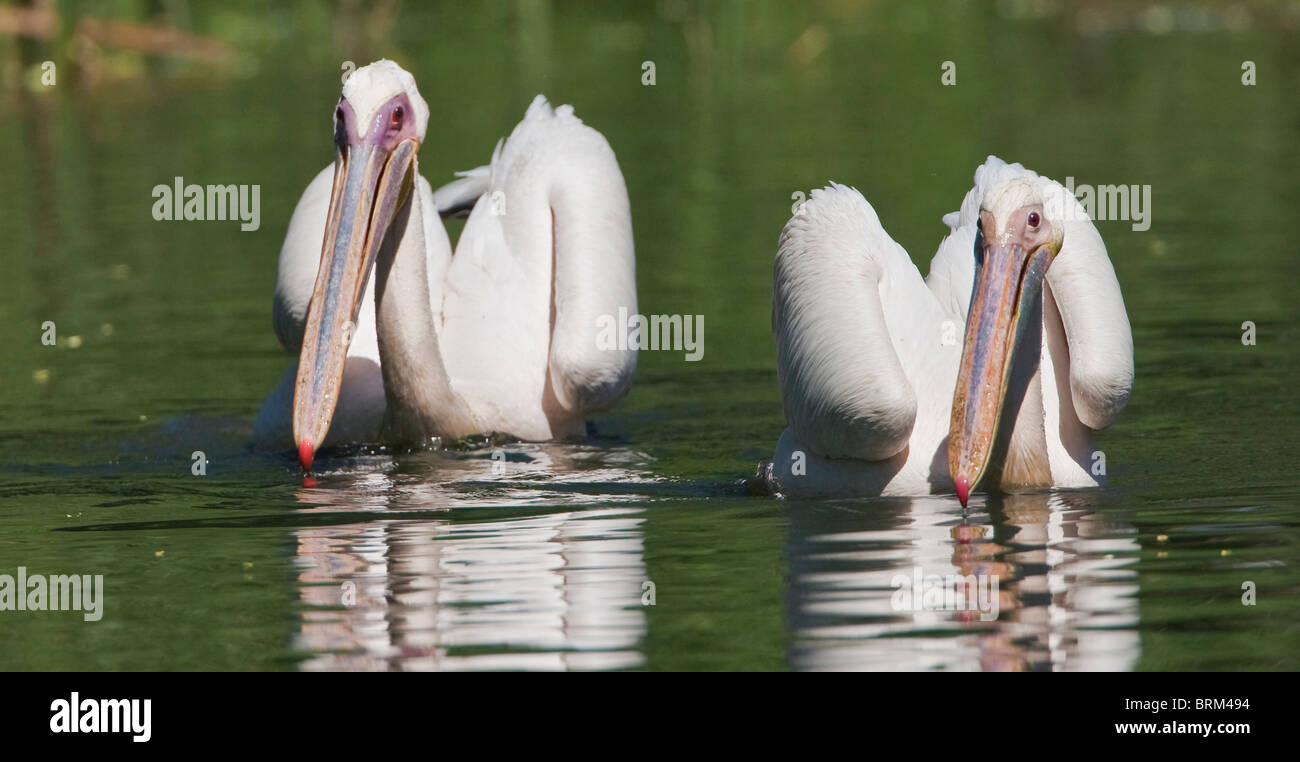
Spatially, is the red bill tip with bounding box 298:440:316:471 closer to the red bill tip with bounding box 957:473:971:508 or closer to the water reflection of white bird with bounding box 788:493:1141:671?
the water reflection of white bird with bounding box 788:493:1141:671

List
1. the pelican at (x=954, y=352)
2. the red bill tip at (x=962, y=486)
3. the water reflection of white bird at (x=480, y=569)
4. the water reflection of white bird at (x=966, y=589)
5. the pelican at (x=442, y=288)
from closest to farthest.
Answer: the water reflection of white bird at (x=966, y=589) < the water reflection of white bird at (x=480, y=569) < the red bill tip at (x=962, y=486) < the pelican at (x=954, y=352) < the pelican at (x=442, y=288)

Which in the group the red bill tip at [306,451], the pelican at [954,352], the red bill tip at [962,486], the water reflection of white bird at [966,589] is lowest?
the water reflection of white bird at [966,589]

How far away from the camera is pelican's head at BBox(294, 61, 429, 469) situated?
257 inches

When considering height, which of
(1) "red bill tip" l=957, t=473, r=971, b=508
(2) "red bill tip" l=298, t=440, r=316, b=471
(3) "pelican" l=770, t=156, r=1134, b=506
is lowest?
(1) "red bill tip" l=957, t=473, r=971, b=508

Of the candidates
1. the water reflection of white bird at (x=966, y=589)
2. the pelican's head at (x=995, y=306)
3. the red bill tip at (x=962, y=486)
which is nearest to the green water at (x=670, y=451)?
the water reflection of white bird at (x=966, y=589)

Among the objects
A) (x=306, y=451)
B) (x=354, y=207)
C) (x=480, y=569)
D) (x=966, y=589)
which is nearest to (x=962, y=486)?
(x=966, y=589)

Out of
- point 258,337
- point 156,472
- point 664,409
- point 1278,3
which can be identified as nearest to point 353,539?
point 156,472

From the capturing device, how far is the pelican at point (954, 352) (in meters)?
5.85

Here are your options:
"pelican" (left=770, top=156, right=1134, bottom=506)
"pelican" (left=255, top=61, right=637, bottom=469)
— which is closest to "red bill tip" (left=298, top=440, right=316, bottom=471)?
"pelican" (left=255, top=61, right=637, bottom=469)

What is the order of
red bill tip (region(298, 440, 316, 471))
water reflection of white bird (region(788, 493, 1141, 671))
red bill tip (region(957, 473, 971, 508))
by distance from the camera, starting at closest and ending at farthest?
Result: 1. water reflection of white bird (region(788, 493, 1141, 671))
2. red bill tip (region(957, 473, 971, 508))
3. red bill tip (region(298, 440, 316, 471))

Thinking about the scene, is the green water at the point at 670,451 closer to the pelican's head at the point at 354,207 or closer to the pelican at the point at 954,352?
the pelican at the point at 954,352

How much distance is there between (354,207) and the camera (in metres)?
6.89

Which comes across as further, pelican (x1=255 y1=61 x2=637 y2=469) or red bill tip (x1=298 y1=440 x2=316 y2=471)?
pelican (x1=255 y1=61 x2=637 y2=469)

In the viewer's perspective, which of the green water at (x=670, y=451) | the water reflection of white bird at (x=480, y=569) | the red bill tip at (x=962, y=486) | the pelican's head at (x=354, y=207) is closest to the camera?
the water reflection of white bird at (x=480, y=569)
